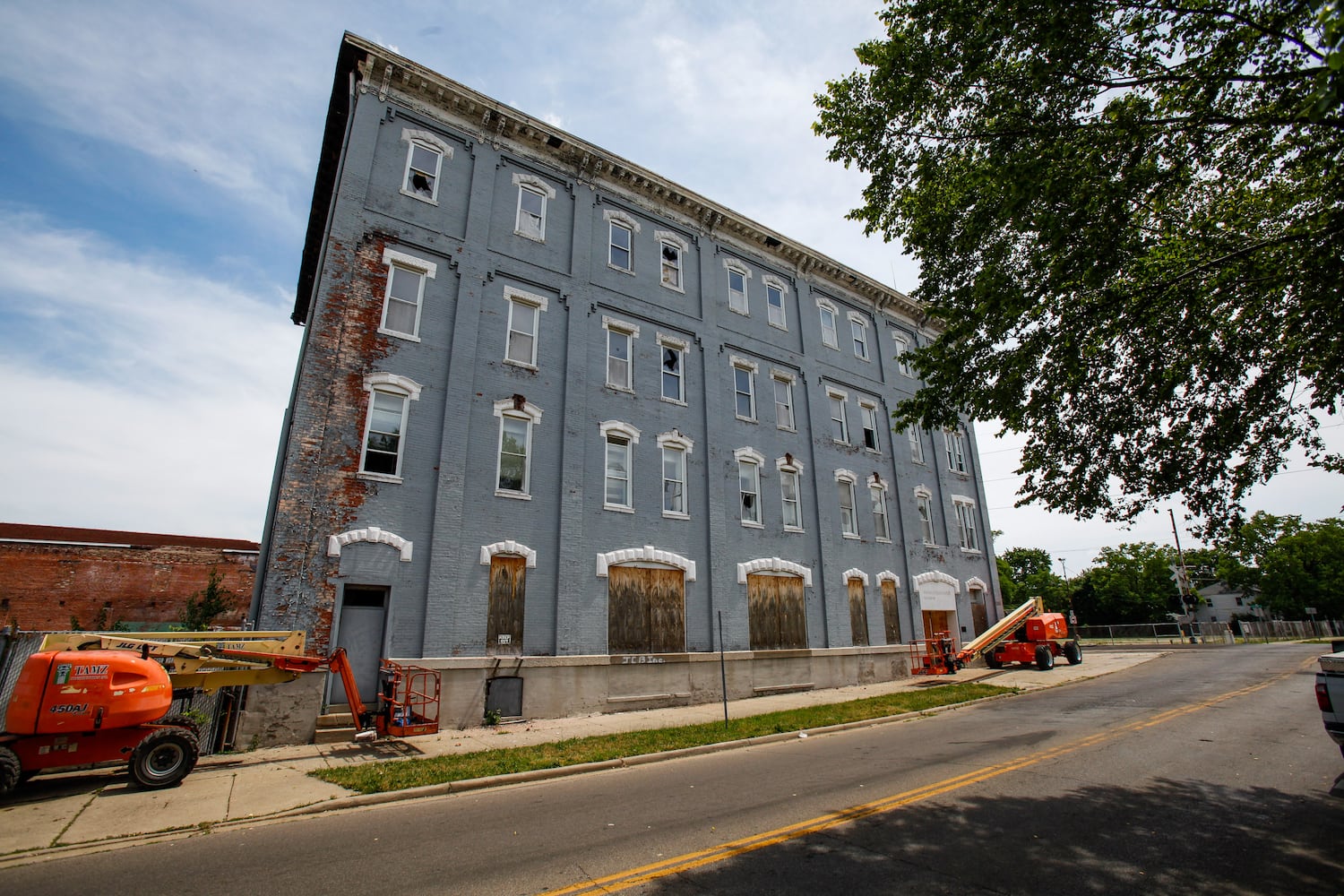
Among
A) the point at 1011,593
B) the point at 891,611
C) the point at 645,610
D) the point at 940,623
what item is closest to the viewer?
the point at 645,610

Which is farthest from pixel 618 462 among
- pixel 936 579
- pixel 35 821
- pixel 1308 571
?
pixel 1308 571

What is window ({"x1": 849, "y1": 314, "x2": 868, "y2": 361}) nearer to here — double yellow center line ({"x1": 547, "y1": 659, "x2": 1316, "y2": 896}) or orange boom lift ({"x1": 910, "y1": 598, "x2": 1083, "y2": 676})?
Result: orange boom lift ({"x1": 910, "y1": 598, "x2": 1083, "y2": 676})

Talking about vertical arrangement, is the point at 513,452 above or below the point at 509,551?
above

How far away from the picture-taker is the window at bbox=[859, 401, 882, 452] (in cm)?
2648

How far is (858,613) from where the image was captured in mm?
23141

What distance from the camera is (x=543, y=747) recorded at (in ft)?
37.8

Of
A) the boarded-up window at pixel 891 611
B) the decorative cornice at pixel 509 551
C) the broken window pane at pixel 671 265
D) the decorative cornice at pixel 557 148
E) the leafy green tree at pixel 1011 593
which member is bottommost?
the boarded-up window at pixel 891 611

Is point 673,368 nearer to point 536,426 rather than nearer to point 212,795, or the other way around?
point 536,426

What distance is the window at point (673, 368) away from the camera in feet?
68.3

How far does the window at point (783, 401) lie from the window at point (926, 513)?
24.9 feet

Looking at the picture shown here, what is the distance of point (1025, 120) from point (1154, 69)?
50.9 inches

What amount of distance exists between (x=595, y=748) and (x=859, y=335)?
2174 centimetres

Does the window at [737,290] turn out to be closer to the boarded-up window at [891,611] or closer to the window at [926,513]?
the window at [926,513]

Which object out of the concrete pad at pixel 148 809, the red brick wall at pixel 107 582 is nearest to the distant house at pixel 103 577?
the red brick wall at pixel 107 582
